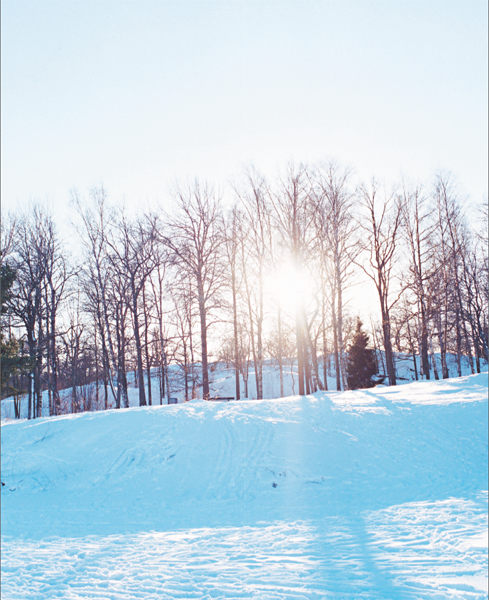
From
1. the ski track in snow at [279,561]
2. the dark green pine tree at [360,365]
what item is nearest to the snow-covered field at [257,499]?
the ski track in snow at [279,561]

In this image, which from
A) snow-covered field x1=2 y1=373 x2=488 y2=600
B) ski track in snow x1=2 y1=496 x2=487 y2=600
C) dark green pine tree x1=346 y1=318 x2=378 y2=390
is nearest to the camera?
ski track in snow x1=2 y1=496 x2=487 y2=600

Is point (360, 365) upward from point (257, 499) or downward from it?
upward

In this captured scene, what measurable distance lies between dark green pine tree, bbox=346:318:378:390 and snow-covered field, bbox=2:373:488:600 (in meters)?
13.2

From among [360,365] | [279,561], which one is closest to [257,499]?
[279,561]

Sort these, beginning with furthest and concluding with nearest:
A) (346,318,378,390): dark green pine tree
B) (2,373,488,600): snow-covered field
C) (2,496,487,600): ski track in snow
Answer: (346,318,378,390): dark green pine tree → (2,373,488,600): snow-covered field → (2,496,487,600): ski track in snow

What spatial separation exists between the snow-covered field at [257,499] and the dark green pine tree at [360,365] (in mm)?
13218

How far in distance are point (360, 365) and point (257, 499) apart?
21.1 metres

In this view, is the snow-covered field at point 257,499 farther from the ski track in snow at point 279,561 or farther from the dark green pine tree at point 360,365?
the dark green pine tree at point 360,365

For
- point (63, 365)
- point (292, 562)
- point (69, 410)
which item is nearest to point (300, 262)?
point (69, 410)

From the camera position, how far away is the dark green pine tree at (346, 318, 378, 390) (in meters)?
27.5

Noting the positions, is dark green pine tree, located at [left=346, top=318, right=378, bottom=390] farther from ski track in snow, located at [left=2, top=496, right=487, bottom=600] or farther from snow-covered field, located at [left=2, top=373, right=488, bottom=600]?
ski track in snow, located at [left=2, top=496, right=487, bottom=600]

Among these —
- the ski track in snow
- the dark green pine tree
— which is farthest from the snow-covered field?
the dark green pine tree

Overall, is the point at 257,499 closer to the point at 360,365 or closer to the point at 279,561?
the point at 279,561

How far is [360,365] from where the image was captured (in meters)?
27.9
